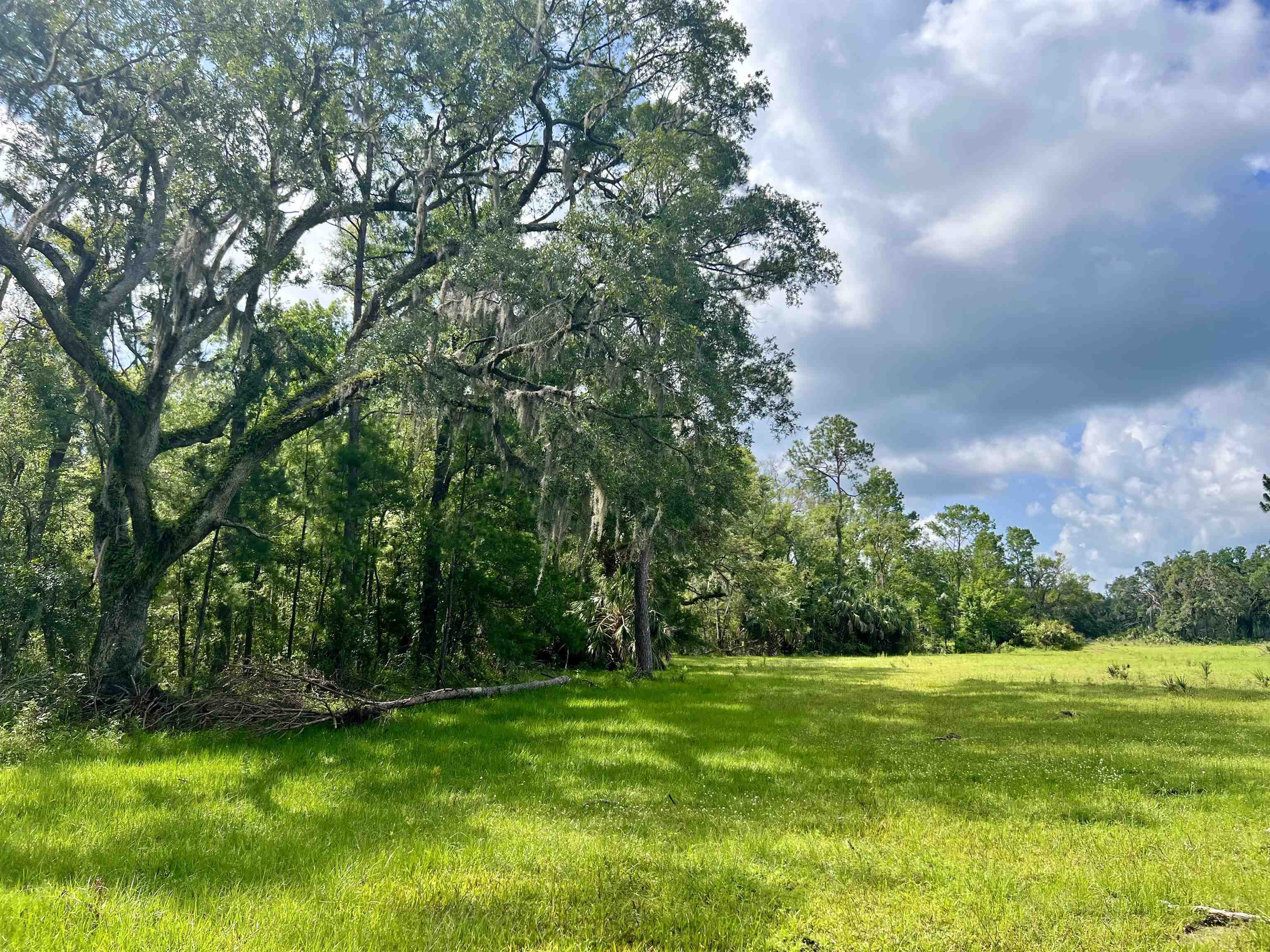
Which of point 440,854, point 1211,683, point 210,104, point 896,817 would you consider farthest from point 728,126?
point 1211,683

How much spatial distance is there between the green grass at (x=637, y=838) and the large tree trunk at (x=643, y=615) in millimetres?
7509

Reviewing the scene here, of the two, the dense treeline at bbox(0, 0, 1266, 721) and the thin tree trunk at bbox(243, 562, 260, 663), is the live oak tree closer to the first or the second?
the dense treeline at bbox(0, 0, 1266, 721)

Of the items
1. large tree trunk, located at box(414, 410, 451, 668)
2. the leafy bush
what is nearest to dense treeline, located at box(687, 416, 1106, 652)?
the leafy bush

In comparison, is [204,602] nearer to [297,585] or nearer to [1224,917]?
[297,585]

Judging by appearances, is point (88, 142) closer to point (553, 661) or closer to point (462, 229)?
point (462, 229)

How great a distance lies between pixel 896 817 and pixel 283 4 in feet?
55.8

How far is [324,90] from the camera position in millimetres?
13258

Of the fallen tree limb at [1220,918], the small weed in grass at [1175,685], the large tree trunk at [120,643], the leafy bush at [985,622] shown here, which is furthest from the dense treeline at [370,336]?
the leafy bush at [985,622]

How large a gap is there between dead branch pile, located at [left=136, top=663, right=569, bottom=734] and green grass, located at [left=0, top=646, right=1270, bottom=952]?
47 centimetres

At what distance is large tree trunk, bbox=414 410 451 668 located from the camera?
1730cm

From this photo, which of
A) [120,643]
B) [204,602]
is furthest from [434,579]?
[120,643]

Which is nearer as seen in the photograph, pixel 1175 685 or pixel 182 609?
pixel 1175 685

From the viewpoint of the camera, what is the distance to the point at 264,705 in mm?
9969

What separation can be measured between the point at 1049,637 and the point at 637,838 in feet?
168
